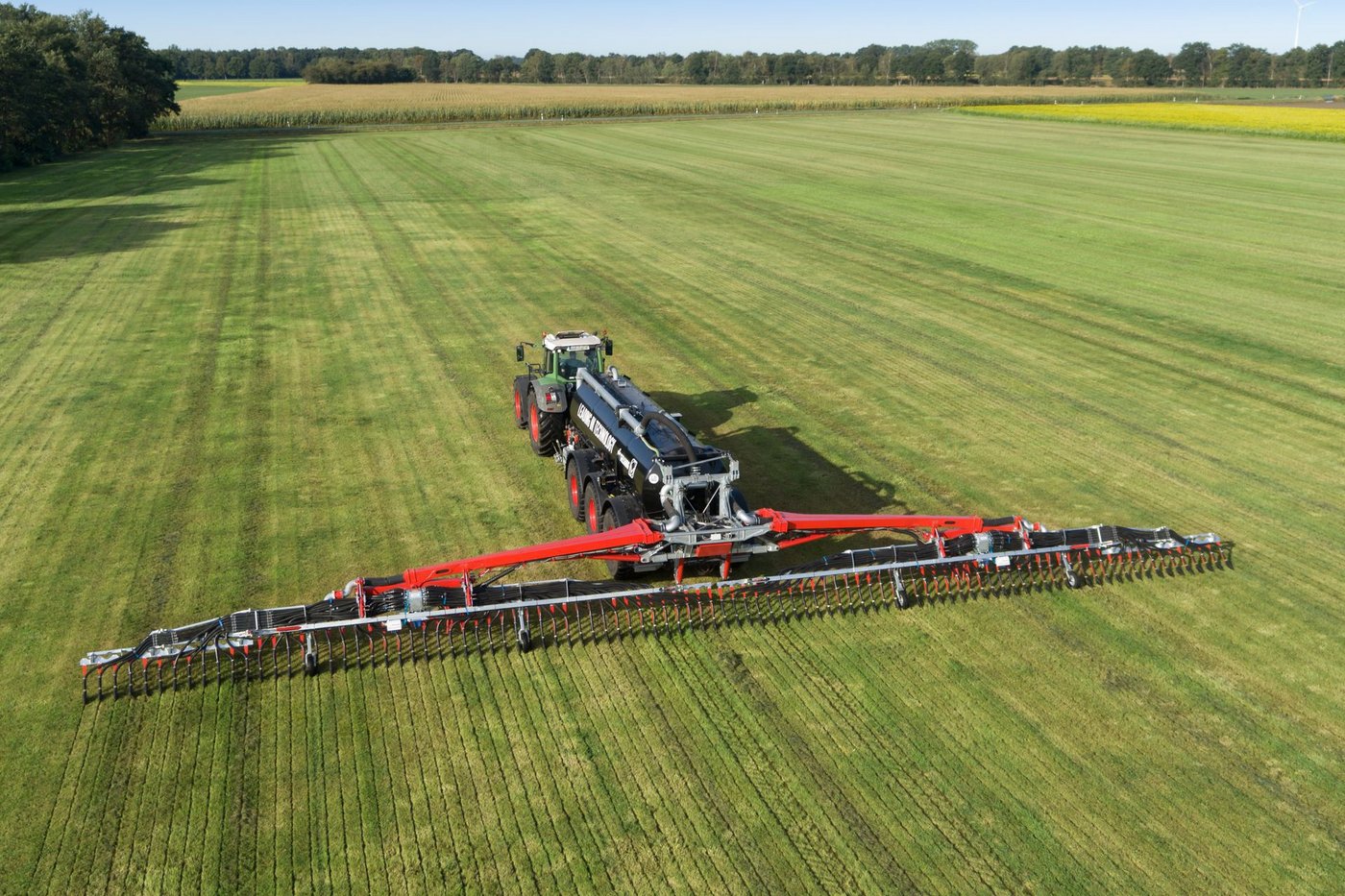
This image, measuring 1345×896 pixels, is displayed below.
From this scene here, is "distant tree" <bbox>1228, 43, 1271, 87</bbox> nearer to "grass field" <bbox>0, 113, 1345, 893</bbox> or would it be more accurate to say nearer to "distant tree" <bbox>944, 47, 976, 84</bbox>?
"distant tree" <bbox>944, 47, 976, 84</bbox>

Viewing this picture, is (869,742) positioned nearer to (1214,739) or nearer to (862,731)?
(862,731)

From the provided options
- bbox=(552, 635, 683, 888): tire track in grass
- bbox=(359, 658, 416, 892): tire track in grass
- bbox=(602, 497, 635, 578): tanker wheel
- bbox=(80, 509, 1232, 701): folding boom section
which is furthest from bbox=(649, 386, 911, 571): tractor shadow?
bbox=(359, 658, 416, 892): tire track in grass

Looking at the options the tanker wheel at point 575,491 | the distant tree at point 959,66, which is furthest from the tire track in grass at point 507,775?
the distant tree at point 959,66

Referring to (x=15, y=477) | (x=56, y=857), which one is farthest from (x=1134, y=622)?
(x=15, y=477)

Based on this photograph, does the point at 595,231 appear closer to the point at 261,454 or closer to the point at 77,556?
the point at 261,454

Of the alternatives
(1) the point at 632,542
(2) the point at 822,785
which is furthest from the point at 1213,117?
(2) the point at 822,785

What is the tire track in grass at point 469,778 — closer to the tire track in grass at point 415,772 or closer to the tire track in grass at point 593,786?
the tire track in grass at point 415,772
